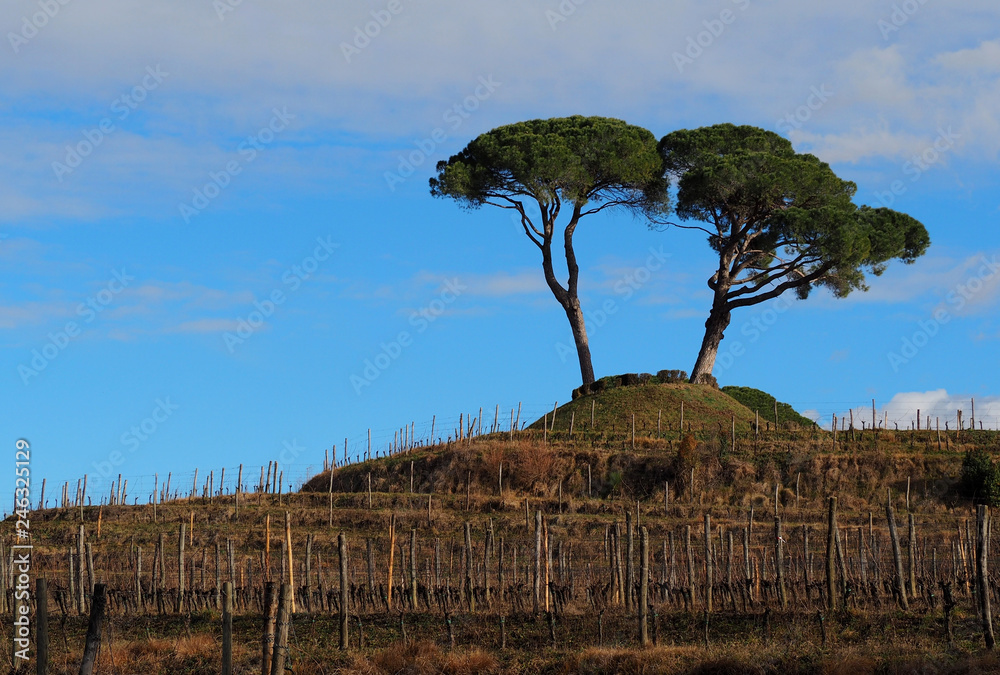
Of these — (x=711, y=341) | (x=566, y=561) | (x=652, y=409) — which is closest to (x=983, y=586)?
(x=566, y=561)

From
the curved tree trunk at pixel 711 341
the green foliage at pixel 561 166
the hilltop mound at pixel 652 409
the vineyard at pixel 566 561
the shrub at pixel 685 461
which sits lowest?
the vineyard at pixel 566 561

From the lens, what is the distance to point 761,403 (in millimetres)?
55781

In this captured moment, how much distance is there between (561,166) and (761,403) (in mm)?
15217

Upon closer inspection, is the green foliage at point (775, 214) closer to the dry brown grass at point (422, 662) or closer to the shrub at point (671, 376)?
the shrub at point (671, 376)

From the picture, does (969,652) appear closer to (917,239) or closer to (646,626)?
(646,626)

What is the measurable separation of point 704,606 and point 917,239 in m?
39.5

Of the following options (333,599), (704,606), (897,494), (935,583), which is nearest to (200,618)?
(333,599)

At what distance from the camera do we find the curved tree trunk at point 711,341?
173 ft

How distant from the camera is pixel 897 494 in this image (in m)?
38.8

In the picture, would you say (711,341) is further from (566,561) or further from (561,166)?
(566,561)

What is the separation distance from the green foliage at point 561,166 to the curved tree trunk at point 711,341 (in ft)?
19.1

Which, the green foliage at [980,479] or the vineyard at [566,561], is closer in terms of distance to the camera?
the vineyard at [566,561]

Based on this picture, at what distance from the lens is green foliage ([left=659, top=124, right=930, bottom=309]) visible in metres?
50.1

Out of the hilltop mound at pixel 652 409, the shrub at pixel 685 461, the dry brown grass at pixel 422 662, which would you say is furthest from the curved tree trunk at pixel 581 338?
the dry brown grass at pixel 422 662
